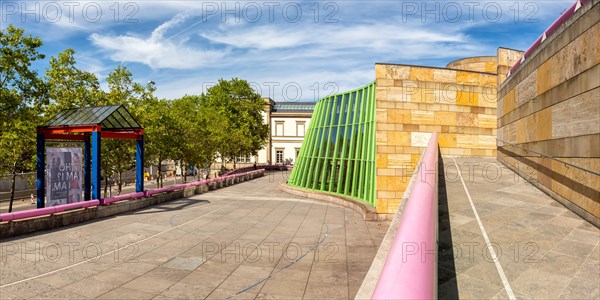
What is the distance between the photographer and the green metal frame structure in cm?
2214

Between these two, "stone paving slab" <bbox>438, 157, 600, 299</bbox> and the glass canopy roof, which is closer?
"stone paving slab" <bbox>438, 157, 600, 299</bbox>

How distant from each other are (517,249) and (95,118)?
18264 millimetres

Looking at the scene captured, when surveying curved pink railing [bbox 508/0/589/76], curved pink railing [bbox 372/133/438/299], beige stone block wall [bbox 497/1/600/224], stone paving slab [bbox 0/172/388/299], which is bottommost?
stone paving slab [bbox 0/172/388/299]

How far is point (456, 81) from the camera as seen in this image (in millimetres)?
18000

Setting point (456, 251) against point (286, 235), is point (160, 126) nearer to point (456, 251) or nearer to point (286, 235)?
point (286, 235)

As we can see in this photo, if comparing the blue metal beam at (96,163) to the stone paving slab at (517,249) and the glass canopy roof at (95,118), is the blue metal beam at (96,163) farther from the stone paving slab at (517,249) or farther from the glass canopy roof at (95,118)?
the stone paving slab at (517,249)

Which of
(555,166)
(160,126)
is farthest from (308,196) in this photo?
(555,166)

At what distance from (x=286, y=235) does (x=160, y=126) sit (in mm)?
20556

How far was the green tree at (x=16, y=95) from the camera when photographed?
1603 cm

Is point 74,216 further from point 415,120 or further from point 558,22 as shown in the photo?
point 558,22

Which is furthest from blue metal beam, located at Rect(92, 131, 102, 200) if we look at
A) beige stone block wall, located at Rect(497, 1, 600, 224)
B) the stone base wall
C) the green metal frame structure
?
beige stone block wall, located at Rect(497, 1, 600, 224)

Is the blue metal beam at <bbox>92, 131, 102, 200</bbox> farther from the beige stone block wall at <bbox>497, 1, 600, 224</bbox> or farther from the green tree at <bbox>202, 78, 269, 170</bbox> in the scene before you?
the green tree at <bbox>202, 78, 269, 170</bbox>

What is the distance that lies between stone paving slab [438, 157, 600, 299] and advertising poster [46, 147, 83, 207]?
52.1 ft

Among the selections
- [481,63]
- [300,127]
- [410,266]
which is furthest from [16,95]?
[300,127]
